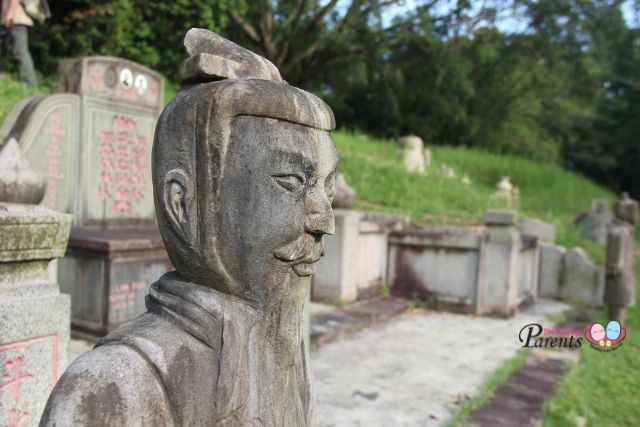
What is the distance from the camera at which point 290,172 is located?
1439 millimetres

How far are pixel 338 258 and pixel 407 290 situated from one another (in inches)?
61.4

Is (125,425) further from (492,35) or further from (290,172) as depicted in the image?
(492,35)

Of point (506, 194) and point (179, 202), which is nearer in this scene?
point (179, 202)

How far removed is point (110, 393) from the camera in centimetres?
121

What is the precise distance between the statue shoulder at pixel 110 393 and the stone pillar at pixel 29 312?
5.67ft

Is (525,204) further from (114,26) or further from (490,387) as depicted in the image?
(490,387)

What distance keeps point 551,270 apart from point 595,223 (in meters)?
3.70

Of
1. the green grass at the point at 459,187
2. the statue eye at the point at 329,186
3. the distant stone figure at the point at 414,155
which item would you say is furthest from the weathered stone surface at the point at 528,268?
the distant stone figure at the point at 414,155

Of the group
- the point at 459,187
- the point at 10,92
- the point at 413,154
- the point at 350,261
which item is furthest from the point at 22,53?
the point at 413,154

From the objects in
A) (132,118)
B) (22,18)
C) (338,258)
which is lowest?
(338,258)

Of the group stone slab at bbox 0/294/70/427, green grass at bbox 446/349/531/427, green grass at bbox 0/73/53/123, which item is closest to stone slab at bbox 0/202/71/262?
stone slab at bbox 0/294/70/427

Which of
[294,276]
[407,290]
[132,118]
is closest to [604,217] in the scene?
[407,290]

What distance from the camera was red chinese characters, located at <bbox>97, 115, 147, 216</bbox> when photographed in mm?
6195

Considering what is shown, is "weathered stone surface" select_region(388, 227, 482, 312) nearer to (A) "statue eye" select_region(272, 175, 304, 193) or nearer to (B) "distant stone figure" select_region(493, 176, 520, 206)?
(B) "distant stone figure" select_region(493, 176, 520, 206)
